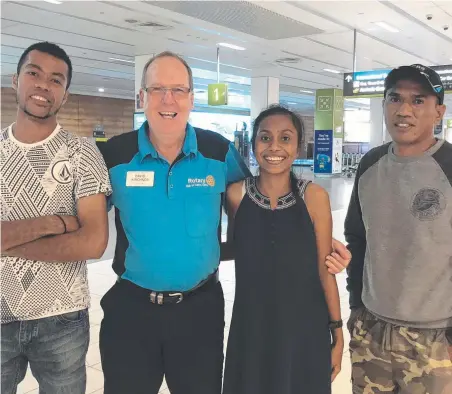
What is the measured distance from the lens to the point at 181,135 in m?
1.87

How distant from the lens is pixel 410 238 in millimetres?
1750

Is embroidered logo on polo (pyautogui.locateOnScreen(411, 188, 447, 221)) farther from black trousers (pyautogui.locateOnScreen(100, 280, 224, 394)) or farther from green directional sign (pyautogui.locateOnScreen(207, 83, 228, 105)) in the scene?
green directional sign (pyautogui.locateOnScreen(207, 83, 228, 105))

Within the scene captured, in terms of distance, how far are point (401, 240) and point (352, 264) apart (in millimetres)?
332

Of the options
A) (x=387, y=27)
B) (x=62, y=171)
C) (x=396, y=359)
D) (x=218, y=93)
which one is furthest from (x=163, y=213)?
(x=218, y=93)

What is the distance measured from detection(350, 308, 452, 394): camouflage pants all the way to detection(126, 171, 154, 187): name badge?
3.25 ft

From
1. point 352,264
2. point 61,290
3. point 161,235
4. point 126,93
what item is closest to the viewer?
point 61,290

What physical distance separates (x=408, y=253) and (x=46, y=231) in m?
1.25

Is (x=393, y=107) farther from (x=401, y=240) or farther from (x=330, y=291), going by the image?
(x=330, y=291)

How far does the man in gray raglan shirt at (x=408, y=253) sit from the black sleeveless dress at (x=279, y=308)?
237 mm

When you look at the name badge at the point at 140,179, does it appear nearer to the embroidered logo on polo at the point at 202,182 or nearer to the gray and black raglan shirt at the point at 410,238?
the embroidered logo on polo at the point at 202,182

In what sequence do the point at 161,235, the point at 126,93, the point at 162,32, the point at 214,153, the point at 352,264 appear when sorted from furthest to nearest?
the point at 126,93 < the point at 162,32 < the point at 352,264 < the point at 214,153 < the point at 161,235

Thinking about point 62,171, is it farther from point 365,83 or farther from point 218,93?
point 218,93

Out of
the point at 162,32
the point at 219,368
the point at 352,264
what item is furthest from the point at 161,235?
the point at 162,32

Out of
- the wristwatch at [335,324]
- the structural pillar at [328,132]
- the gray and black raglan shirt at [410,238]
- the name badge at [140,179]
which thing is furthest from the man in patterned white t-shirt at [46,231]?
the structural pillar at [328,132]
